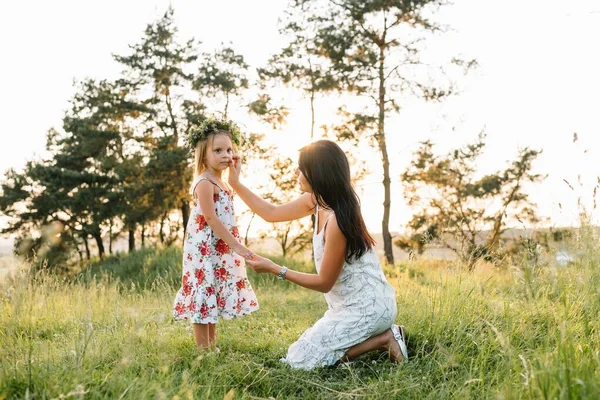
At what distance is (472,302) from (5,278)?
389 centimetres

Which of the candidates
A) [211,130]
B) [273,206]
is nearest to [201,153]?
[211,130]

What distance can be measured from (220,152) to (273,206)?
0.65 m

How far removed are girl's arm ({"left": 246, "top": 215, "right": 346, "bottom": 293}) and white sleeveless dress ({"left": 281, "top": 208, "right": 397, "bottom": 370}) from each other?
0.16m

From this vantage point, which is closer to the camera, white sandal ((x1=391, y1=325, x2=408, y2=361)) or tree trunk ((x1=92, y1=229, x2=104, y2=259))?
white sandal ((x1=391, y1=325, x2=408, y2=361))

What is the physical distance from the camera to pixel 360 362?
417cm

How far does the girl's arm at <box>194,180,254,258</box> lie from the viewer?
13.9 feet

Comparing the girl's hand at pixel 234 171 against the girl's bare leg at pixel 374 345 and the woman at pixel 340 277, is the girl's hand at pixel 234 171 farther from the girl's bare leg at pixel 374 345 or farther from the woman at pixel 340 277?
the girl's bare leg at pixel 374 345

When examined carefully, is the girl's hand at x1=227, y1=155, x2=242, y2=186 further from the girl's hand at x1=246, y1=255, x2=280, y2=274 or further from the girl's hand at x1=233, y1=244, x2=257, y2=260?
the girl's hand at x1=246, y1=255, x2=280, y2=274

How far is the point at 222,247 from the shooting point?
4504mm

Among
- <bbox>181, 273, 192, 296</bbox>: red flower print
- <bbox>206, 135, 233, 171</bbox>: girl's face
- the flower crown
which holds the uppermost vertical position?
the flower crown

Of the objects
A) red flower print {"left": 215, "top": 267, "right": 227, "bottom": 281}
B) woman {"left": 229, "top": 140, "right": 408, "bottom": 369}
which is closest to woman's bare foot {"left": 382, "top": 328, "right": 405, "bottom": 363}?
woman {"left": 229, "top": 140, "right": 408, "bottom": 369}

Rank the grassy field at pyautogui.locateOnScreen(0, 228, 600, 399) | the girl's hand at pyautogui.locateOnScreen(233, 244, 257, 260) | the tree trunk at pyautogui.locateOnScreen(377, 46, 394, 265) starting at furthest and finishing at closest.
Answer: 1. the tree trunk at pyautogui.locateOnScreen(377, 46, 394, 265)
2. the girl's hand at pyautogui.locateOnScreen(233, 244, 257, 260)
3. the grassy field at pyautogui.locateOnScreen(0, 228, 600, 399)

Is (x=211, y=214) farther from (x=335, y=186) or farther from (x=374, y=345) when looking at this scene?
(x=374, y=345)

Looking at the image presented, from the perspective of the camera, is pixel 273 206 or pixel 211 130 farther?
pixel 273 206
